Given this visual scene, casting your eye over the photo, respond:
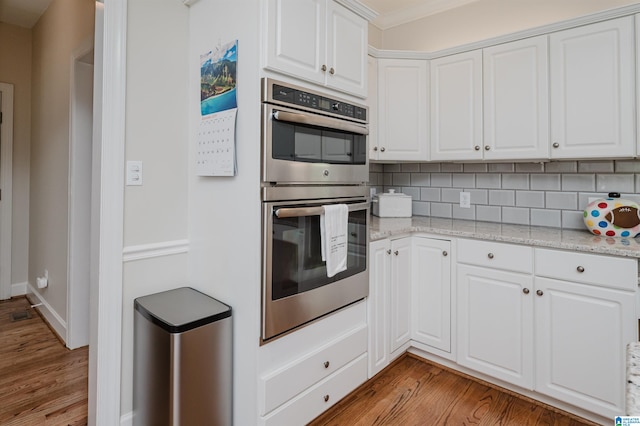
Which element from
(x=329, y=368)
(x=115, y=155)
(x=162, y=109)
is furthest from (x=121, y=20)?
(x=329, y=368)

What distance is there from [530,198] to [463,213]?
0.49 metres

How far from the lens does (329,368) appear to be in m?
1.83

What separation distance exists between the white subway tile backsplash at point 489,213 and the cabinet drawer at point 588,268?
29.6 inches

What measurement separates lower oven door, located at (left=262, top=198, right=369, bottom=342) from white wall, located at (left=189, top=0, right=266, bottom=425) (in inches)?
2.1

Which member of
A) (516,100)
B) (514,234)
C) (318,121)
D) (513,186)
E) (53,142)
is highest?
(516,100)

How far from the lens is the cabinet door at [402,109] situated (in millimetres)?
2684

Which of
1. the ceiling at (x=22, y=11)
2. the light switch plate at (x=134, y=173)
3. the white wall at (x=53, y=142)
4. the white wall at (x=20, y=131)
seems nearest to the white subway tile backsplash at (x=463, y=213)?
the light switch plate at (x=134, y=173)

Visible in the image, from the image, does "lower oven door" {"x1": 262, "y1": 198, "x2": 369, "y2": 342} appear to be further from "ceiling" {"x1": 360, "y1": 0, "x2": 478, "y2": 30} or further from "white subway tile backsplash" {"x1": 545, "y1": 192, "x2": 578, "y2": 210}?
"ceiling" {"x1": 360, "y1": 0, "x2": 478, "y2": 30}

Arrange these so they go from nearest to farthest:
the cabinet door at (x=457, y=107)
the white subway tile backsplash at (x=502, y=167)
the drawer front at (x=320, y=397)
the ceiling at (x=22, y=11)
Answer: the drawer front at (x=320, y=397) < the cabinet door at (x=457, y=107) < the white subway tile backsplash at (x=502, y=167) < the ceiling at (x=22, y=11)

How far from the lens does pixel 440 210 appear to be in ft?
9.72

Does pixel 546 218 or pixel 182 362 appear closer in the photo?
pixel 182 362

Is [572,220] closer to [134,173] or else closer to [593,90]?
[593,90]

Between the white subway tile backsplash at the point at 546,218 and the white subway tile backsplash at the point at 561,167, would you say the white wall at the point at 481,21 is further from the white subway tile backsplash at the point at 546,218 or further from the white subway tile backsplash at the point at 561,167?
the white subway tile backsplash at the point at 546,218

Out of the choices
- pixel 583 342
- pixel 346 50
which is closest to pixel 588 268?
pixel 583 342
